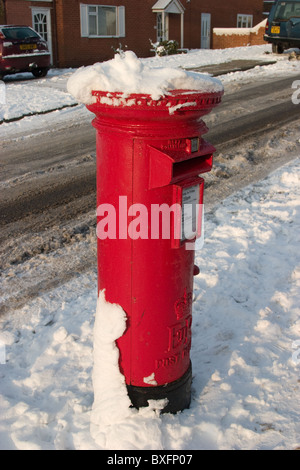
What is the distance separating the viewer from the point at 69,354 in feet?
10.3

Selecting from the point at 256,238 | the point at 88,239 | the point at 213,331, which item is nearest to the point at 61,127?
the point at 88,239

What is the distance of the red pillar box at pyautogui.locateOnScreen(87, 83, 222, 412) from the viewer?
2137 mm

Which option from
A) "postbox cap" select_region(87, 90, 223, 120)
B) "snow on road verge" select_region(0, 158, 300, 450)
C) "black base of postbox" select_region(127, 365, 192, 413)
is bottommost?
"snow on road verge" select_region(0, 158, 300, 450)

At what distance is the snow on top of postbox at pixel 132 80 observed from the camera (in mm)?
2066

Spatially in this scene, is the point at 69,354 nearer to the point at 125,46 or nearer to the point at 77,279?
the point at 77,279

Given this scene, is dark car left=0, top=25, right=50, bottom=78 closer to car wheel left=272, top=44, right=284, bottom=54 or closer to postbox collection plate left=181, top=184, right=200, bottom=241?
car wheel left=272, top=44, right=284, bottom=54

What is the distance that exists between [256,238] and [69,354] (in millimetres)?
2306

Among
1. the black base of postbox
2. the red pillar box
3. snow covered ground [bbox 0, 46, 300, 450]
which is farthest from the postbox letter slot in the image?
snow covered ground [bbox 0, 46, 300, 450]

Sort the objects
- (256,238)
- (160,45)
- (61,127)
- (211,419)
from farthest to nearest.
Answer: (160,45) → (61,127) → (256,238) → (211,419)

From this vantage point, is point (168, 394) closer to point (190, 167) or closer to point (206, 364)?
point (206, 364)

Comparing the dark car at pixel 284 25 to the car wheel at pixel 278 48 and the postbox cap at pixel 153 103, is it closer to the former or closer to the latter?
the car wheel at pixel 278 48

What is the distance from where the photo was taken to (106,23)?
72.5ft

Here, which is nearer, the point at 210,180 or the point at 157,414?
the point at 157,414

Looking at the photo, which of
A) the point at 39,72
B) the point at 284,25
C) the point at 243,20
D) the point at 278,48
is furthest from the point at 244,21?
the point at 39,72
